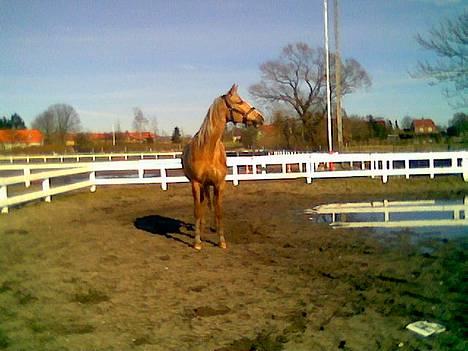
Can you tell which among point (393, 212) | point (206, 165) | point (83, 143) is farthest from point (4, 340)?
point (83, 143)

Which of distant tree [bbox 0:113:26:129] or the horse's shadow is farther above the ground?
distant tree [bbox 0:113:26:129]

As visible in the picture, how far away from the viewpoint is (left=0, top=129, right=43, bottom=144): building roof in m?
47.3

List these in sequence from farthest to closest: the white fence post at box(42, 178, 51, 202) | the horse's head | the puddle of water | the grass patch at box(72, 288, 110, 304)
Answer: the white fence post at box(42, 178, 51, 202), the puddle of water, the horse's head, the grass patch at box(72, 288, 110, 304)

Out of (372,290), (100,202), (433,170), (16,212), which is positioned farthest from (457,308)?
(433,170)

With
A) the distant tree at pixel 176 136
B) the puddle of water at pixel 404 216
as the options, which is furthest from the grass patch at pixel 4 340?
the distant tree at pixel 176 136

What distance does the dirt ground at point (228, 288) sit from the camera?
12.4 feet

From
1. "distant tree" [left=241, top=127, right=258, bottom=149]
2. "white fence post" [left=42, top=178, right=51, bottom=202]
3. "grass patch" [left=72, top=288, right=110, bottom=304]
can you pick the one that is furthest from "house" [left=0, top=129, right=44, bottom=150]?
"grass patch" [left=72, top=288, right=110, bottom=304]

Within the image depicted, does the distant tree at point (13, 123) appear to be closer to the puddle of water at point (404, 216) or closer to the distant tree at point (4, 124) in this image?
the distant tree at point (4, 124)

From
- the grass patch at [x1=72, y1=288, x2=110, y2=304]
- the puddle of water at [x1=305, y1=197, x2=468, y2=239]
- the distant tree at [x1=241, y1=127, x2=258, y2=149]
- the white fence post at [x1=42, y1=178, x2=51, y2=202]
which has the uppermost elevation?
the distant tree at [x1=241, y1=127, x2=258, y2=149]

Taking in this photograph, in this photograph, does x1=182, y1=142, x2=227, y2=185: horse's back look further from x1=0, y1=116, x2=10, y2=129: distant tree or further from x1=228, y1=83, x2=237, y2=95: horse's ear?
x1=0, y1=116, x2=10, y2=129: distant tree

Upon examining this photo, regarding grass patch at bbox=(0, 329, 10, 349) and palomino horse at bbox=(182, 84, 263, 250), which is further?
palomino horse at bbox=(182, 84, 263, 250)

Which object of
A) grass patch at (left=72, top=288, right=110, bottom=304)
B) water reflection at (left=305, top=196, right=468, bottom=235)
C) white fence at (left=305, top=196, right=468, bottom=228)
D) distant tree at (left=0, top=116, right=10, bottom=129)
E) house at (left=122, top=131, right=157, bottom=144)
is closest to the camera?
grass patch at (left=72, top=288, right=110, bottom=304)

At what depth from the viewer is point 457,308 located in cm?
418

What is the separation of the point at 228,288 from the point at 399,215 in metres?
6.23
